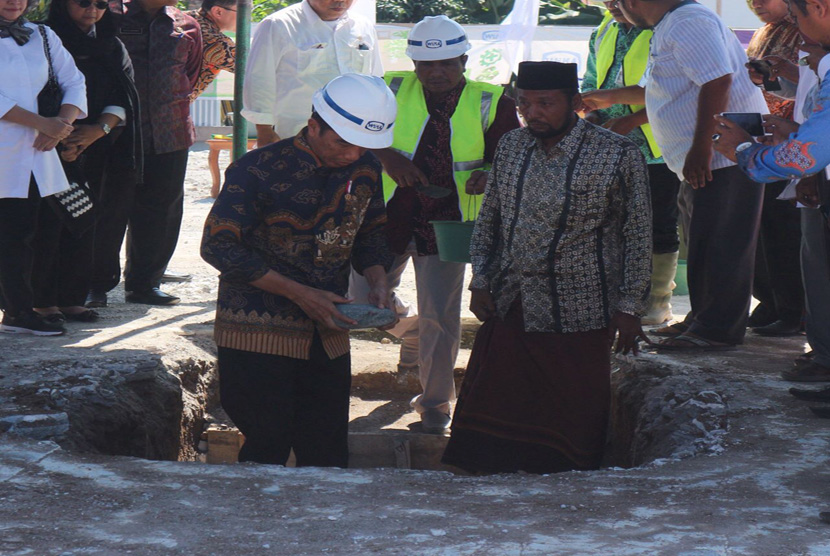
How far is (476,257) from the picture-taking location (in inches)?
186

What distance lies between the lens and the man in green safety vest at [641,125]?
630 cm

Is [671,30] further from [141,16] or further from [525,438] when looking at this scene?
[141,16]

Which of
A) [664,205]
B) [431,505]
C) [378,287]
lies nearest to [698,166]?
[664,205]

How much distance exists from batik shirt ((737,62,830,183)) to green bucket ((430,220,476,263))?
142 centimetres

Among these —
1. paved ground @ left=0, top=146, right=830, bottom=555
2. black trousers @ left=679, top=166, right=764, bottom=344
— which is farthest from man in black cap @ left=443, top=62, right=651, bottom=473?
black trousers @ left=679, top=166, right=764, bottom=344

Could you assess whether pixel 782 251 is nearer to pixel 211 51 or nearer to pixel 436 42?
pixel 436 42

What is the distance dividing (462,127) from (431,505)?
7.71 ft

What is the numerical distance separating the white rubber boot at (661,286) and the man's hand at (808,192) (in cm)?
167

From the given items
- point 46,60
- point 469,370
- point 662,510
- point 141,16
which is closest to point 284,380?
point 469,370

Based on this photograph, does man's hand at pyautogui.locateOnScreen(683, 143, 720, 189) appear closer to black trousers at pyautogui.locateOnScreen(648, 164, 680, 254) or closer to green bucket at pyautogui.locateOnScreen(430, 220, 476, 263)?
black trousers at pyautogui.locateOnScreen(648, 164, 680, 254)

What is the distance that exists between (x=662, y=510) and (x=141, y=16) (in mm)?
4852

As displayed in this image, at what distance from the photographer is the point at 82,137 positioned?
6.21m

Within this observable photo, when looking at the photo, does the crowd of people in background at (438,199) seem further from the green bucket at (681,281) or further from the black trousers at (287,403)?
the green bucket at (681,281)

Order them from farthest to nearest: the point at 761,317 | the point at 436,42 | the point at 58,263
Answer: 1. the point at 761,317
2. the point at 58,263
3. the point at 436,42
